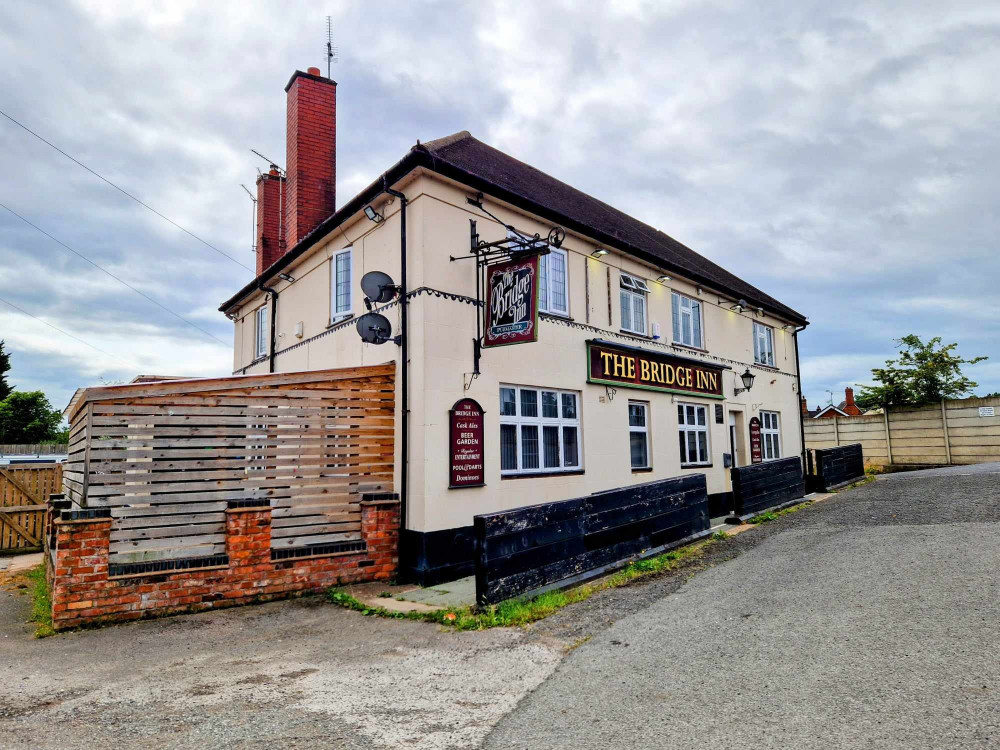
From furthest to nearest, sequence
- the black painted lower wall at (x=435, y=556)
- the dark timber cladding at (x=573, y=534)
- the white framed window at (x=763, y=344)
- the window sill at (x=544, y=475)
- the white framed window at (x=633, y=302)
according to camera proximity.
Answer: the white framed window at (x=763, y=344) < the white framed window at (x=633, y=302) < the window sill at (x=544, y=475) < the black painted lower wall at (x=435, y=556) < the dark timber cladding at (x=573, y=534)

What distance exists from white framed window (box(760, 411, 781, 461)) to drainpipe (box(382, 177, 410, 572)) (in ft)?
42.2

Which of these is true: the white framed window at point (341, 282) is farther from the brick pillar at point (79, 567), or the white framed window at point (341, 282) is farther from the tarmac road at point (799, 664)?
the tarmac road at point (799, 664)

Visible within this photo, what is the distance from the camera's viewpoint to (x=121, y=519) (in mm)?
7410

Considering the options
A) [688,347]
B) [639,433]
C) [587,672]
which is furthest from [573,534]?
[688,347]

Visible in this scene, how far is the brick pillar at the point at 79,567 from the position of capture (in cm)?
688

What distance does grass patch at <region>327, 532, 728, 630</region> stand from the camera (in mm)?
6500

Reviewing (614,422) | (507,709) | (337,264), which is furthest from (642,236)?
(507,709)

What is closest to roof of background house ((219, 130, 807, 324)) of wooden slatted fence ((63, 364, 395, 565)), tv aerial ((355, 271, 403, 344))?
tv aerial ((355, 271, 403, 344))

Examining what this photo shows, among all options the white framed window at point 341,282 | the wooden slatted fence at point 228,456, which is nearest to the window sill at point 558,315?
the wooden slatted fence at point 228,456

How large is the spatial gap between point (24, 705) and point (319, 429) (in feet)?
15.5

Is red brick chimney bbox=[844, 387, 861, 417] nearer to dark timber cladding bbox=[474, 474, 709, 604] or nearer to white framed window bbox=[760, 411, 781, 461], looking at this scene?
white framed window bbox=[760, 411, 781, 461]

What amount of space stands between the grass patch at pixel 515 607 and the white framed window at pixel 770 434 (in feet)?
37.1

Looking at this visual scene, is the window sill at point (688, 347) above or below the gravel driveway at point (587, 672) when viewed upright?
above

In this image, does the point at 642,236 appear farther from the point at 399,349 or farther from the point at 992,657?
the point at 992,657
